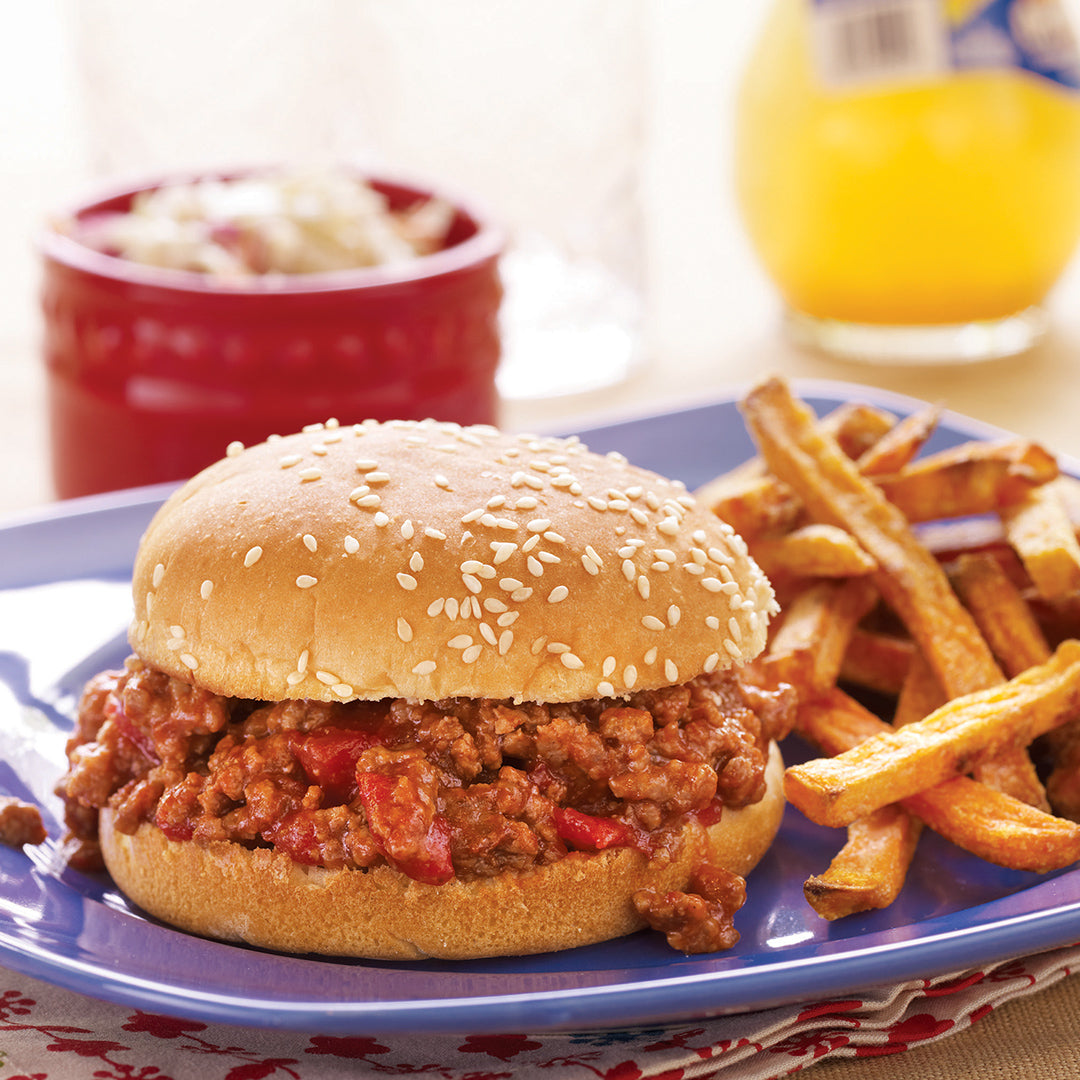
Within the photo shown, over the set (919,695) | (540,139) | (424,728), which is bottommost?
(919,695)

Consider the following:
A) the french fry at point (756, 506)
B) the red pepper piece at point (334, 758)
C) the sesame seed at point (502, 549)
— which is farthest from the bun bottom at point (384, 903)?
the french fry at point (756, 506)

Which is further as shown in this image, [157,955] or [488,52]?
[488,52]

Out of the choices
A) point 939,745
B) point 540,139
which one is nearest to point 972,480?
point 939,745

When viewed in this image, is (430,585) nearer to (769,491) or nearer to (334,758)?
(334,758)

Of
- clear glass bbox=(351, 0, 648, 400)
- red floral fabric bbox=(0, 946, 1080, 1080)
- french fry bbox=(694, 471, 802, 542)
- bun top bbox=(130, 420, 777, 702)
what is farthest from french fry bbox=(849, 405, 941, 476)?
clear glass bbox=(351, 0, 648, 400)

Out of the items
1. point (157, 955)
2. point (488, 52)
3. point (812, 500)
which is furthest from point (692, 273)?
point (157, 955)

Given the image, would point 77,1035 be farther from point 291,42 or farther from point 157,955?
point 291,42

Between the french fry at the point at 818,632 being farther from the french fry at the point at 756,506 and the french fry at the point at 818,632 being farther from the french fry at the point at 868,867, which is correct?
the french fry at the point at 868,867
